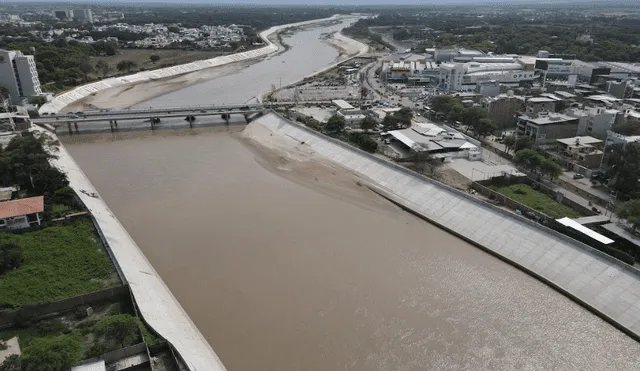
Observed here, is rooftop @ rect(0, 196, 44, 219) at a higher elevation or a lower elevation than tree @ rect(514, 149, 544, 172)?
higher

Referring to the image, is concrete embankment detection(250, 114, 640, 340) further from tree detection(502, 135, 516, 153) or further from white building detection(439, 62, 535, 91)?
white building detection(439, 62, 535, 91)

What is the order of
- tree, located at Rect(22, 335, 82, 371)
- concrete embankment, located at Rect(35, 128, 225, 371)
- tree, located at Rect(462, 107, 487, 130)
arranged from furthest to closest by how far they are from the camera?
tree, located at Rect(462, 107, 487, 130) < concrete embankment, located at Rect(35, 128, 225, 371) < tree, located at Rect(22, 335, 82, 371)

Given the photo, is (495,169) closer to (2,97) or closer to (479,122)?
(479,122)

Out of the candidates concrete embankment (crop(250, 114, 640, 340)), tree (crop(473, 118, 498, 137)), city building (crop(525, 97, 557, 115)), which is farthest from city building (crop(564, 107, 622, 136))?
concrete embankment (crop(250, 114, 640, 340))

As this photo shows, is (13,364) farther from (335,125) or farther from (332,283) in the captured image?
(335,125)

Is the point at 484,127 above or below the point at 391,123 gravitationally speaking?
above

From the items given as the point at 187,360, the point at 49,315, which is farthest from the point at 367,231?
the point at 49,315

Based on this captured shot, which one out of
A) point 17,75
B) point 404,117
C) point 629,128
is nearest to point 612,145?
point 629,128

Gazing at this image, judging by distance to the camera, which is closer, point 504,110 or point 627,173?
point 627,173
